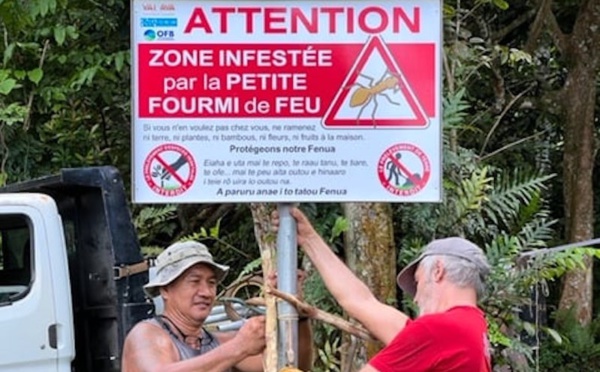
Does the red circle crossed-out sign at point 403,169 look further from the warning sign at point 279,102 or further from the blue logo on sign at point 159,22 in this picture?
the blue logo on sign at point 159,22

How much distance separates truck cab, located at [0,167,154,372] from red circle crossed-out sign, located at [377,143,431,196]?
1.95 m

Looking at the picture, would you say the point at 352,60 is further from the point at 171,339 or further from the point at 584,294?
the point at 584,294

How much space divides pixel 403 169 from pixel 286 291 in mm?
483

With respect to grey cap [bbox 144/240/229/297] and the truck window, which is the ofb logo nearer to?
grey cap [bbox 144/240/229/297]

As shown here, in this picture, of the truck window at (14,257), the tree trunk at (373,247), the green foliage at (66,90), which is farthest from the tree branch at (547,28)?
the truck window at (14,257)

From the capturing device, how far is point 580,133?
10438 millimetres

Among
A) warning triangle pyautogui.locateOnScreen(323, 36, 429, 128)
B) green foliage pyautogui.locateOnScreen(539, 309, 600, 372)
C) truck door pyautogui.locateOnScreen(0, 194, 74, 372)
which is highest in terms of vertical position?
warning triangle pyautogui.locateOnScreen(323, 36, 429, 128)

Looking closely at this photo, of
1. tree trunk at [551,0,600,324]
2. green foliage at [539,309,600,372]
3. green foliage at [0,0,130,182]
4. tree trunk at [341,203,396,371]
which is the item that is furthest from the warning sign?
tree trunk at [551,0,600,324]

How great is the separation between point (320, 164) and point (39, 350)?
2.10 meters

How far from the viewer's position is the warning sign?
2768 mm

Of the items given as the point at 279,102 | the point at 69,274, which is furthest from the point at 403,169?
the point at 69,274

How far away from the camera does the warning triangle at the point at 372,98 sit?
2.78 metres

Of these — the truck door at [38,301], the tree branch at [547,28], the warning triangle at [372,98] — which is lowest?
the truck door at [38,301]

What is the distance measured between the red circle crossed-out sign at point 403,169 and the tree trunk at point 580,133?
777 cm
